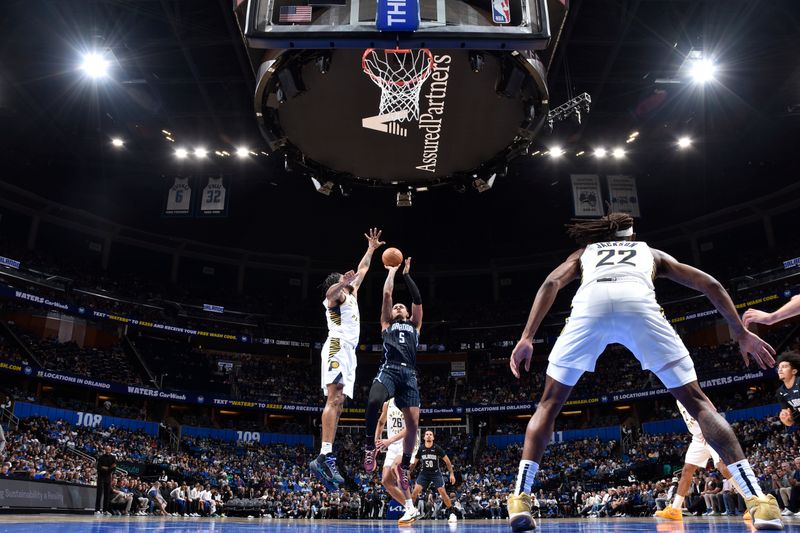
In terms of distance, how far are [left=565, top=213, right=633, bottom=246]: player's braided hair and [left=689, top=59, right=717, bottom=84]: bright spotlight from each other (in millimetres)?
17439

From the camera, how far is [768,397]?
27.1 m

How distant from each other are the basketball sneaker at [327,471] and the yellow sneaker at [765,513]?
3789 mm

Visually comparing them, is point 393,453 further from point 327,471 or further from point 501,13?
point 501,13

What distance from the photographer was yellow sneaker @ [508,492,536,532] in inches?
144

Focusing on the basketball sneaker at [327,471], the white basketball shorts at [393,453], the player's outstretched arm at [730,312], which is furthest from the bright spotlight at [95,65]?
the player's outstretched arm at [730,312]

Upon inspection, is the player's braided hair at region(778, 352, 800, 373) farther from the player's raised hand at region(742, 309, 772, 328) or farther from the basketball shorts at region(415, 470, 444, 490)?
the basketball shorts at region(415, 470, 444, 490)

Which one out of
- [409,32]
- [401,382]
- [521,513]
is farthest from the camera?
[401,382]

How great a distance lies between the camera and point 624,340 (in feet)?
12.7

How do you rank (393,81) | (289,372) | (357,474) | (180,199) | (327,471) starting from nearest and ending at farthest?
(327,471), (393,81), (180,199), (357,474), (289,372)

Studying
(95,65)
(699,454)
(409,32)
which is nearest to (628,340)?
(409,32)

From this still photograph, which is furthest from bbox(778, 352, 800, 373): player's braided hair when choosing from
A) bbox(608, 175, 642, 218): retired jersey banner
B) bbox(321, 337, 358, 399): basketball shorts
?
bbox(608, 175, 642, 218): retired jersey banner

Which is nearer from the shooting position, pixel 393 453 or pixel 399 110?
pixel 393 453

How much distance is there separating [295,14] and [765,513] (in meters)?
5.49

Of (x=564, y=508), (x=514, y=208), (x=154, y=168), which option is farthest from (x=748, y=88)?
(x=154, y=168)
